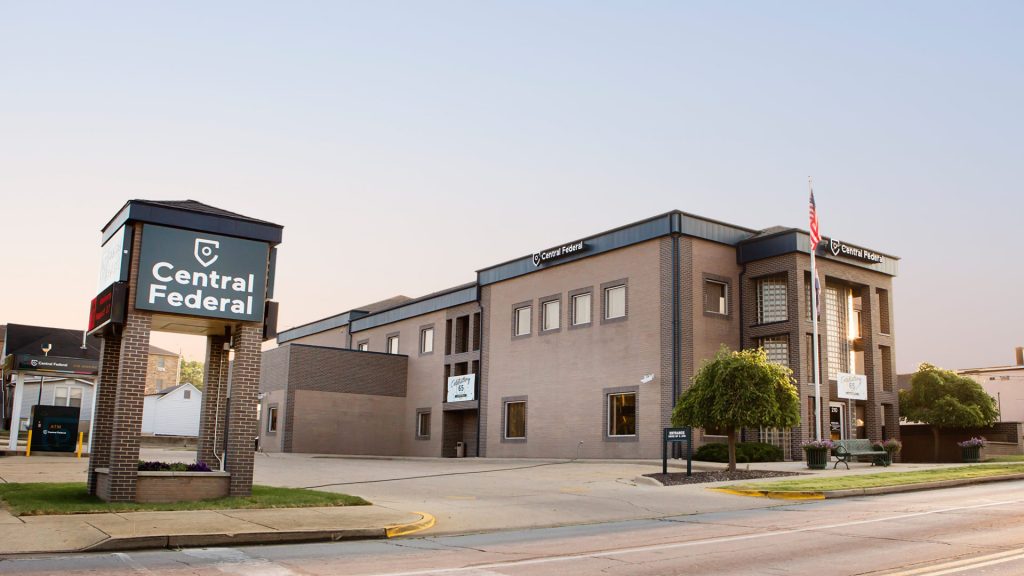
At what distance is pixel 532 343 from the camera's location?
43.4 meters

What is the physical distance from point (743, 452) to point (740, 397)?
7795mm

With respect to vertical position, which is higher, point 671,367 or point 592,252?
point 592,252

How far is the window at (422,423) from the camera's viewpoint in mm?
51844

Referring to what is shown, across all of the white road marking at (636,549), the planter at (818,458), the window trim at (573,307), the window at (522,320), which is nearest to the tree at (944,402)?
the planter at (818,458)

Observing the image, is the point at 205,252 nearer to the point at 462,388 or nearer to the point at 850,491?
the point at 850,491

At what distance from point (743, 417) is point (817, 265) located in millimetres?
14226

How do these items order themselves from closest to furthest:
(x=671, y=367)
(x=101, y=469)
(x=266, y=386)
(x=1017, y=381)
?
(x=101, y=469) < (x=671, y=367) < (x=266, y=386) < (x=1017, y=381)

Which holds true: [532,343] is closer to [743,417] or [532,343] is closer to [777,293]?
[777,293]

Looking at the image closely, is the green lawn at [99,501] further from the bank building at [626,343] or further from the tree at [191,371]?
the tree at [191,371]

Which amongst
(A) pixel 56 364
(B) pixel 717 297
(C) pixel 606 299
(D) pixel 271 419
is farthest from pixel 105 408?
(D) pixel 271 419

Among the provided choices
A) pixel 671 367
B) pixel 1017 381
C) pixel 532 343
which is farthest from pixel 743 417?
pixel 1017 381

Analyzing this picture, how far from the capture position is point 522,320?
147 ft

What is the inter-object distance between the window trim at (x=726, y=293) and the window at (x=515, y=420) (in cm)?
1129

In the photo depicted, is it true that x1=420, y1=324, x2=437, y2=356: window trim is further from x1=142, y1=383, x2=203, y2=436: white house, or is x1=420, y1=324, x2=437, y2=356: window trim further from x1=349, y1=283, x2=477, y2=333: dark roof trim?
x1=142, y1=383, x2=203, y2=436: white house
